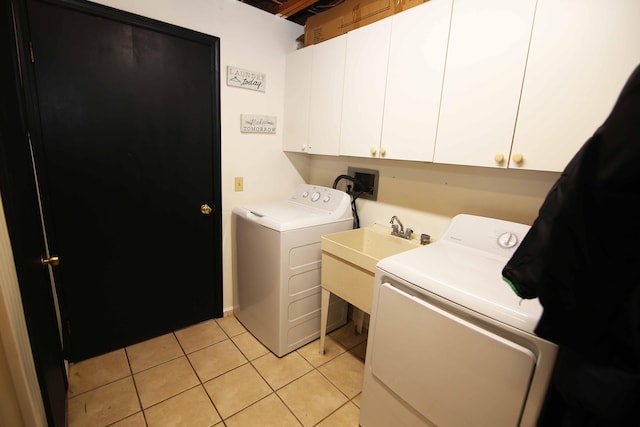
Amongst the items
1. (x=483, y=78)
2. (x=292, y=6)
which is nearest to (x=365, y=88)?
(x=483, y=78)

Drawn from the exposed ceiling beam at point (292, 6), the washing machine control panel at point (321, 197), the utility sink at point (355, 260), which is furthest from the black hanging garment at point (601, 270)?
the exposed ceiling beam at point (292, 6)

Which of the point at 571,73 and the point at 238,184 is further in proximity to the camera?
the point at 238,184

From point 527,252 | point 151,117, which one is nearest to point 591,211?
point 527,252

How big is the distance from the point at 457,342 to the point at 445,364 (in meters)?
0.11

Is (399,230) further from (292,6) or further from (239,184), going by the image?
(292,6)

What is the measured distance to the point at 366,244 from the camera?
2.05 metres

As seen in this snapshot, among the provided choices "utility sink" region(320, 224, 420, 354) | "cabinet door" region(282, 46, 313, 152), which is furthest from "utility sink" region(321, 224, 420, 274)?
"cabinet door" region(282, 46, 313, 152)

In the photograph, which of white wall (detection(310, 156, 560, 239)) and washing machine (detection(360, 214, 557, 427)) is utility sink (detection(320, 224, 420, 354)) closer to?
white wall (detection(310, 156, 560, 239))

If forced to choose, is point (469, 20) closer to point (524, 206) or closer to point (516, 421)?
point (524, 206)

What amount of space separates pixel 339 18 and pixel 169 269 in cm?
207

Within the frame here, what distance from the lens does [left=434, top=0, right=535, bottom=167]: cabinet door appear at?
3.73 feet

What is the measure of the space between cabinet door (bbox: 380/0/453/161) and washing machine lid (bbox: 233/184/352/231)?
1.90 ft

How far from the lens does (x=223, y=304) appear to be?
2.38m

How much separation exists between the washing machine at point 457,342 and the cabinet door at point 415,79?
20.5 inches
